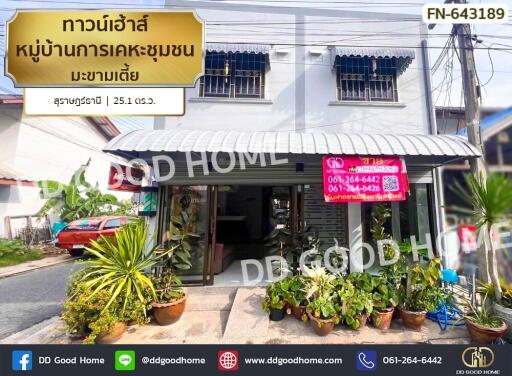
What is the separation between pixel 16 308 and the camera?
527 centimetres

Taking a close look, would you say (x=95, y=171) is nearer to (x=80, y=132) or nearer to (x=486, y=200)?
(x=80, y=132)

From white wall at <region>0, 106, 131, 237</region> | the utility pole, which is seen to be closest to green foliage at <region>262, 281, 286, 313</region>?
the utility pole

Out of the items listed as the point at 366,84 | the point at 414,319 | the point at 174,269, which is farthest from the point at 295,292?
the point at 366,84

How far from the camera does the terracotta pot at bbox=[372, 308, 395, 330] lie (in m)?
4.00

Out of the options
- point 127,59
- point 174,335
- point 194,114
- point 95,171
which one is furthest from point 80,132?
point 174,335

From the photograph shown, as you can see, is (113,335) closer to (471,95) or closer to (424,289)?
(424,289)

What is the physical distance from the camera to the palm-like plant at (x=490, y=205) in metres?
3.33

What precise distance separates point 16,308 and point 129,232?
346 centimetres

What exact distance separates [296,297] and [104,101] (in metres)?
4.13

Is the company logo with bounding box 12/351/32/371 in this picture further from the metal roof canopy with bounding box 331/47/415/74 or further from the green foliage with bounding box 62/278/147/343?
the metal roof canopy with bounding box 331/47/415/74

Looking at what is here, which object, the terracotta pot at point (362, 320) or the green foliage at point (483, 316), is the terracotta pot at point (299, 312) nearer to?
the terracotta pot at point (362, 320)

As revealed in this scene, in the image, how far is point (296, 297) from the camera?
13.8ft

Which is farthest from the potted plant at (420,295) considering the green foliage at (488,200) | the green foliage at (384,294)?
the green foliage at (488,200)

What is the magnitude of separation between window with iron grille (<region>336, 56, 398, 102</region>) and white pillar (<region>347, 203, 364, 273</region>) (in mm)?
3585
